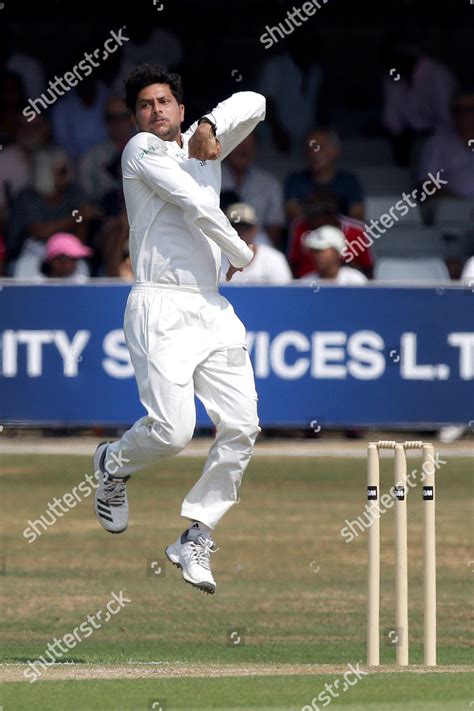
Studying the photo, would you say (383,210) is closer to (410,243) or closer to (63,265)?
(410,243)

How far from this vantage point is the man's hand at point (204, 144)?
7.24 metres

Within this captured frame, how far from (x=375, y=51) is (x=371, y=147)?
1.47 meters

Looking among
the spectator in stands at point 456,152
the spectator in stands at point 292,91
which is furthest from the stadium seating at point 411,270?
the spectator in stands at point 292,91

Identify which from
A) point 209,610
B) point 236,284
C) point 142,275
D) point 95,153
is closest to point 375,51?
point 95,153

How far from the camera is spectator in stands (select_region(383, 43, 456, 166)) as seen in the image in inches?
695

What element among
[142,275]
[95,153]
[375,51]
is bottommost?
[142,275]

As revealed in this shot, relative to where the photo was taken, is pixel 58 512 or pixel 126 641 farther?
pixel 58 512

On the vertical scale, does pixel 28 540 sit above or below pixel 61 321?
below

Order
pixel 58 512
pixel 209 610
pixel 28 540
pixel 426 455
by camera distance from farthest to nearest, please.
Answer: pixel 58 512 → pixel 28 540 → pixel 209 610 → pixel 426 455

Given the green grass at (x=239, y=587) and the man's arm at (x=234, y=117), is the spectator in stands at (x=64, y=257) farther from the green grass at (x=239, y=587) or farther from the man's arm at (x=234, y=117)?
the man's arm at (x=234, y=117)

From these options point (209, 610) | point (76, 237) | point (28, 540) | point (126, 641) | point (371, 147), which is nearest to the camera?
point (126, 641)

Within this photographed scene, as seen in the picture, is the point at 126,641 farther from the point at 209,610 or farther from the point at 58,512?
the point at 58,512

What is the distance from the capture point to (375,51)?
1931 cm

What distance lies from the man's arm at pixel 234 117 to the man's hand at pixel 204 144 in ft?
0.07
